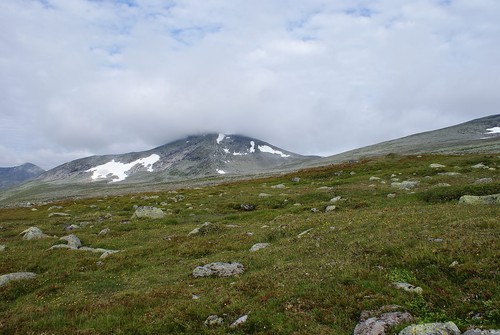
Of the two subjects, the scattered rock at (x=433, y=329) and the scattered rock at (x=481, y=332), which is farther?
the scattered rock at (x=433, y=329)

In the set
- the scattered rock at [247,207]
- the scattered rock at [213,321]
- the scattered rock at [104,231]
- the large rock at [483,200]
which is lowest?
the scattered rock at [213,321]

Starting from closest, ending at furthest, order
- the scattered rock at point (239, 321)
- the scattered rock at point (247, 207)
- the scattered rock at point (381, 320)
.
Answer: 1. the scattered rock at point (381, 320)
2. the scattered rock at point (239, 321)
3. the scattered rock at point (247, 207)

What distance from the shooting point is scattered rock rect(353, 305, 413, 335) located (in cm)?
988

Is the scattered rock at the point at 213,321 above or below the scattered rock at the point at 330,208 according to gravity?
below

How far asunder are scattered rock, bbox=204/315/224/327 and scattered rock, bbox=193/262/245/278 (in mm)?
4880

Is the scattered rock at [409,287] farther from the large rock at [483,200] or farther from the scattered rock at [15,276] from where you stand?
the scattered rock at [15,276]

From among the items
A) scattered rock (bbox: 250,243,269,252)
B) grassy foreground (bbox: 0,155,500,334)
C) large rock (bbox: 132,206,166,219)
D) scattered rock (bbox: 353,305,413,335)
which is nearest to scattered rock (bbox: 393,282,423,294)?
grassy foreground (bbox: 0,155,500,334)

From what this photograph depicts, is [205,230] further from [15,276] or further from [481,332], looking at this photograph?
[481,332]

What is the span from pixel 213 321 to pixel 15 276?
13455mm

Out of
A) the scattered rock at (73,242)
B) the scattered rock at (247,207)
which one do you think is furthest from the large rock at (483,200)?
the scattered rock at (73,242)

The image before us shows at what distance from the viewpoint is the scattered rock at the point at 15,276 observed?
18.2 metres

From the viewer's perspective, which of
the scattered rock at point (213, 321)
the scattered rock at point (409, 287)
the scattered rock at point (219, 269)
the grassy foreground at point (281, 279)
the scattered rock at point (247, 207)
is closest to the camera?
the grassy foreground at point (281, 279)

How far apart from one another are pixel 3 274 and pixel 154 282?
9438 mm

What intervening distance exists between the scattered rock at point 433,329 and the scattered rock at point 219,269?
9.31 metres
